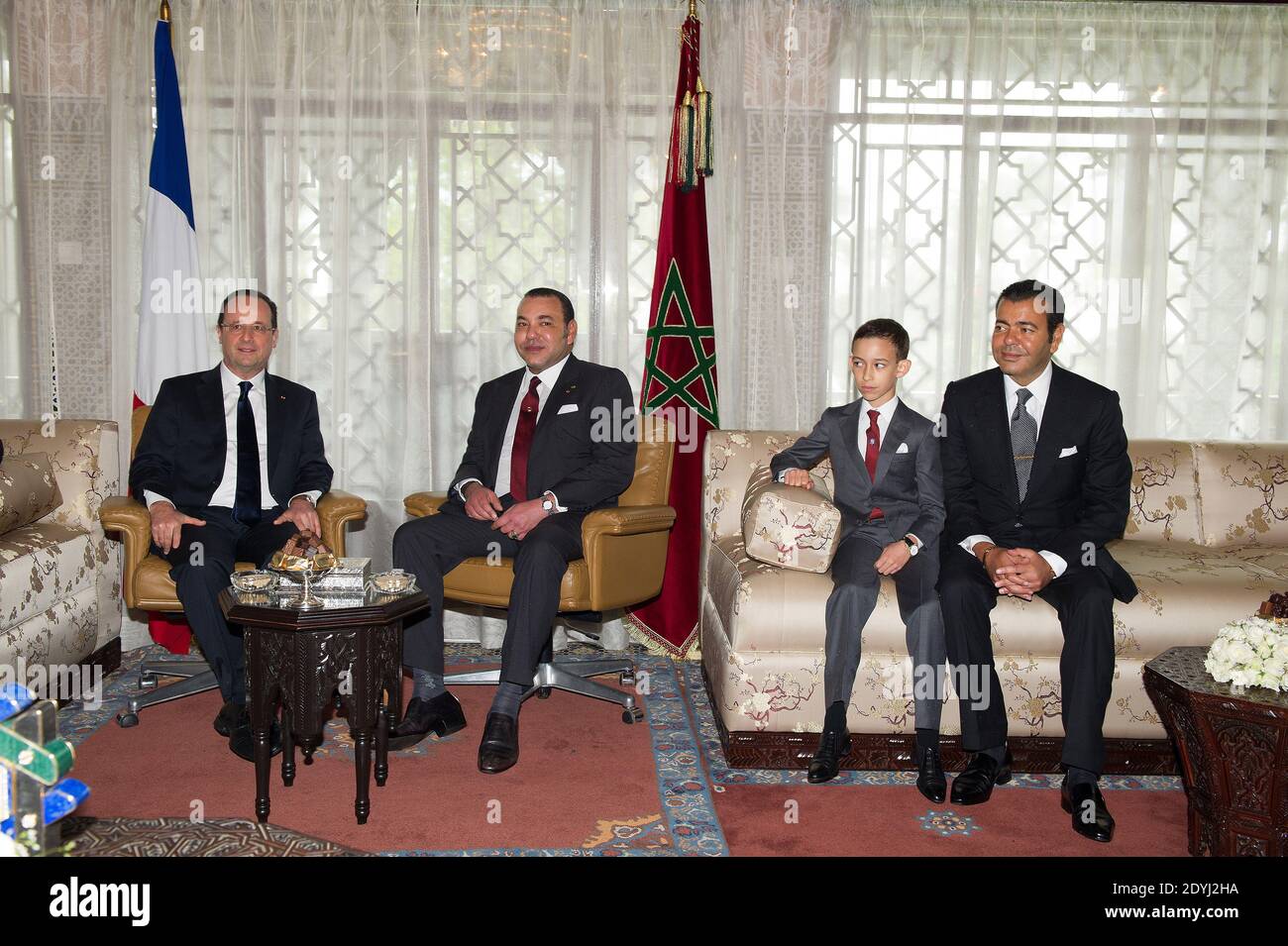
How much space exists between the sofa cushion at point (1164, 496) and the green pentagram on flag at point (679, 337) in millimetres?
1650

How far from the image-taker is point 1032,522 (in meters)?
3.26

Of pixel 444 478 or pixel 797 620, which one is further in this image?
pixel 444 478

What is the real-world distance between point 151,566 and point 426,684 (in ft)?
3.30

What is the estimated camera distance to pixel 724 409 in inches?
180

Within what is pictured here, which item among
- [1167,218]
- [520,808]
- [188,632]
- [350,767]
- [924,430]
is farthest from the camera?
[1167,218]

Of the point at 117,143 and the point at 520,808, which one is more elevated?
Answer: the point at 117,143

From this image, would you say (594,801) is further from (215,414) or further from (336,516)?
(215,414)

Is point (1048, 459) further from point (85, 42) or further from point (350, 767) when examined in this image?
point (85, 42)

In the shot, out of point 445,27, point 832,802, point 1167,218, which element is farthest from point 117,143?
point 1167,218

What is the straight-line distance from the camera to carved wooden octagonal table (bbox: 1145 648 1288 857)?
7.61ft

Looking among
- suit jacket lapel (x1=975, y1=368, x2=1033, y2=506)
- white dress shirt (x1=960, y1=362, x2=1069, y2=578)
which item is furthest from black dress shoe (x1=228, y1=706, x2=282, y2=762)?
suit jacket lapel (x1=975, y1=368, x2=1033, y2=506)

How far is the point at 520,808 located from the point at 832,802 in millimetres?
884

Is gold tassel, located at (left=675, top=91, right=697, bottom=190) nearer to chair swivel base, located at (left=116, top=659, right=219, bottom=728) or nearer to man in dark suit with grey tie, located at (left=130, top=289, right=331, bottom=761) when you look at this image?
man in dark suit with grey tie, located at (left=130, top=289, right=331, bottom=761)

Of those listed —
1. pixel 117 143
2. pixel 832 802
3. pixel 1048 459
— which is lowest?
pixel 832 802
